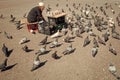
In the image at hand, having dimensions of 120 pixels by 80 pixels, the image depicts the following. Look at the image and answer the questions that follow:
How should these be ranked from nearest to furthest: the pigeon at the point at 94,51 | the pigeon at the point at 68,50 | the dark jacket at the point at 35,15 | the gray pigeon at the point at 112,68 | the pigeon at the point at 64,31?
the gray pigeon at the point at 112,68, the pigeon at the point at 94,51, the pigeon at the point at 68,50, the pigeon at the point at 64,31, the dark jacket at the point at 35,15

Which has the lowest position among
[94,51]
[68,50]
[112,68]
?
[112,68]

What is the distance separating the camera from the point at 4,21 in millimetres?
27516

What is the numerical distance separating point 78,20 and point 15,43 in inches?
338

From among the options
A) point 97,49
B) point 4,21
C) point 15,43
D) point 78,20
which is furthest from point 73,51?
point 4,21

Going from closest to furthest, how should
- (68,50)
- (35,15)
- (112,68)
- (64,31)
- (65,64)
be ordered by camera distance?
1. (112,68)
2. (65,64)
3. (68,50)
4. (64,31)
5. (35,15)

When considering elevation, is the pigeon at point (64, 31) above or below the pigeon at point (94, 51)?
above

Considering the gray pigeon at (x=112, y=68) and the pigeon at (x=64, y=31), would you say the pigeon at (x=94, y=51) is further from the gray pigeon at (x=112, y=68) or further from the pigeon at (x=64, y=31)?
the pigeon at (x=64, y=31)

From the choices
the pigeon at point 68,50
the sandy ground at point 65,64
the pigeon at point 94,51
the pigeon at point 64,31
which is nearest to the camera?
the sandy ground at point 65,64

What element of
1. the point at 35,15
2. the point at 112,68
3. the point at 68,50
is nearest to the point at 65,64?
the point at 68,50

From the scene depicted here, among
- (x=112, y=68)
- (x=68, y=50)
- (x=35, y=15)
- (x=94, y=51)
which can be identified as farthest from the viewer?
(x=35, y=15)

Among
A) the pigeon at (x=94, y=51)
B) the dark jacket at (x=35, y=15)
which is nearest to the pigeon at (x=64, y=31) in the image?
the dark jacket at (x=35, y=15)

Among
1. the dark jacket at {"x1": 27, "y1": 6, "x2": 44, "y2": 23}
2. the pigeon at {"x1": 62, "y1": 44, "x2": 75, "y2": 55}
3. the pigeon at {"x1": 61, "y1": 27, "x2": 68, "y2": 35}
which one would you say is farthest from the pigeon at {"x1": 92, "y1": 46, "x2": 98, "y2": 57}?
the dark jacket at {"x1": 27, "y1": 6, "x2": 44, "y2": 23}

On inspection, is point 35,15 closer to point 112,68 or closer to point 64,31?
→ point 64,31

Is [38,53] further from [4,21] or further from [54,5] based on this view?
[54,5]
